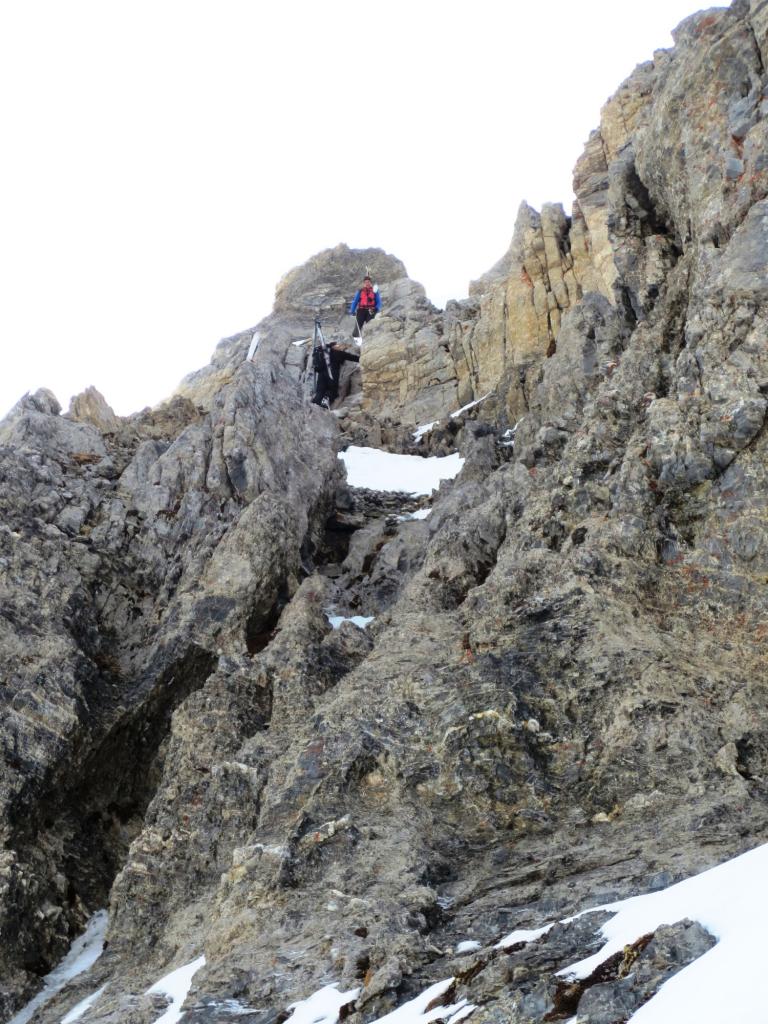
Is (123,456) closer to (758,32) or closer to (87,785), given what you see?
(87,785)

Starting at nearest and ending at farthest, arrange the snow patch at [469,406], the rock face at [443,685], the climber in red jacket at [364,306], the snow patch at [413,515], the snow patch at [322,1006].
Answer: the snow patch at [322,1006] → the rock face at [443,685] → the snow patch at [413,515] → the snow patch at [469,406] → the climber in red jacket at [364,306]

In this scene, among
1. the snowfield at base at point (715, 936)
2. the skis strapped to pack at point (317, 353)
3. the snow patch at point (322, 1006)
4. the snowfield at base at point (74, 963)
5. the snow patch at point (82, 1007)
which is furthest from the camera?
the skis strapped to pack at point (317, 353)

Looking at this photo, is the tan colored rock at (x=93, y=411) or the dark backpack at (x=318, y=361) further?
the dark backpack at (x=318, y=361)

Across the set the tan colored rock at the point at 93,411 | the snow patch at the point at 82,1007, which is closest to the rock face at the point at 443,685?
the snow patch at the point at 82,1007

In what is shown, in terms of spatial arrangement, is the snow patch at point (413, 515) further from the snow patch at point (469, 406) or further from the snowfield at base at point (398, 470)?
the snow patch at point (469, 406)

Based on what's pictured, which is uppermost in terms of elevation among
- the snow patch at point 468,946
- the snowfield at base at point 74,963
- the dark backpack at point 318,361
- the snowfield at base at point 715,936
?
the dark backpack at point 318,361

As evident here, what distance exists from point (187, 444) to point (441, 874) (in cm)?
2418

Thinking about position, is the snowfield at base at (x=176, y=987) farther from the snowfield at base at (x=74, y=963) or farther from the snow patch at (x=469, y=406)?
the snow patch at (x=469, y=406)

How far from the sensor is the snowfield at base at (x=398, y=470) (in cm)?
4778

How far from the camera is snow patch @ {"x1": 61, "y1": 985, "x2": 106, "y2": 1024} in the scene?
1620 centimetres

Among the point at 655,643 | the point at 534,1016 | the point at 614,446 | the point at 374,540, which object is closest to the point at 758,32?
the point at 614,446

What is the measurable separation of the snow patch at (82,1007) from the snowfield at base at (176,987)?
168 cm

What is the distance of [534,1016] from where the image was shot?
9.03 metres

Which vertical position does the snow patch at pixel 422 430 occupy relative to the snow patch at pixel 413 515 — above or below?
above
